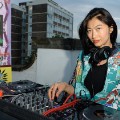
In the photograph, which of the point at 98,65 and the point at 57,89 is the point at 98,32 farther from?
the point at 57,89

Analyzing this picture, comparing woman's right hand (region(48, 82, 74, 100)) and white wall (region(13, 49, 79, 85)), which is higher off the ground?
woman's right hand (region(48, 82, 74, 100))

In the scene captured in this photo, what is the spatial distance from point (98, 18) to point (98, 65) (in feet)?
1.08

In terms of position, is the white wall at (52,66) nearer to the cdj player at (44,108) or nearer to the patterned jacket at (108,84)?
the patterned jacket at (108,84)

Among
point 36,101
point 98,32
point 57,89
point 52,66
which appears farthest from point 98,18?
point 52,66

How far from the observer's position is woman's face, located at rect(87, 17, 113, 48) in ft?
5.57

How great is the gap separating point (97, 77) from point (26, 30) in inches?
2963

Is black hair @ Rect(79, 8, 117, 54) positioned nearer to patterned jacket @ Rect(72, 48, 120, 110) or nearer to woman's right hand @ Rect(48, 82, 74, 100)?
patterned jacket @ Rect(72, 48, 120, 110)

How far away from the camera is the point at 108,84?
1559mm

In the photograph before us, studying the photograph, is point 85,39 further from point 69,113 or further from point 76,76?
point 69,113

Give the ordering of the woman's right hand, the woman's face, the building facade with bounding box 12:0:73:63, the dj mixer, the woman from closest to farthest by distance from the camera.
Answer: the dj mixer → the woman's right hand → the woman → the woman's face → the building facade with bounding box 12:0:73:63

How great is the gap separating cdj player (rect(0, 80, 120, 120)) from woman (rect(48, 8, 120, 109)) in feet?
0.34

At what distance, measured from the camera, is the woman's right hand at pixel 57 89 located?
1429 mm

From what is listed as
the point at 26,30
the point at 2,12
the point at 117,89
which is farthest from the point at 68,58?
the point at 26,30

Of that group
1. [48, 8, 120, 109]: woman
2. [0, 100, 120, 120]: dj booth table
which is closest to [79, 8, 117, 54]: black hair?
[48, 8, 120, 109]: woman
